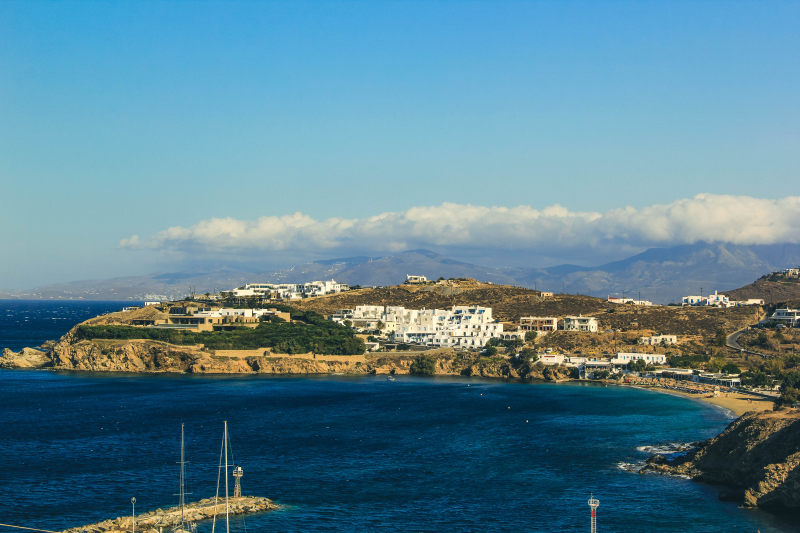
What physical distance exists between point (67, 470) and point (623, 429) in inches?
1675

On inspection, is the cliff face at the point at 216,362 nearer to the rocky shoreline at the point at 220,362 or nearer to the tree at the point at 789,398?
the rocky shoreline at the point at 220,362

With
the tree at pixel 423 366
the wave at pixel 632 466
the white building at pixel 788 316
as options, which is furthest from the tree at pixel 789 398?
the white building at pixel 788 316

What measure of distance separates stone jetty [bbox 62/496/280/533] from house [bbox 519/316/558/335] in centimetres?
8701

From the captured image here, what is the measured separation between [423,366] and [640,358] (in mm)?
29171

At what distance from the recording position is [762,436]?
156ft

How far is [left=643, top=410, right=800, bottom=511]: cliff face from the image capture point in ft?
142

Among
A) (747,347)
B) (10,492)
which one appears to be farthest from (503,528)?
(747,347)

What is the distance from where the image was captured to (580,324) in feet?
413

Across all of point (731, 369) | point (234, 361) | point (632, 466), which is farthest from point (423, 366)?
point (632, 466)

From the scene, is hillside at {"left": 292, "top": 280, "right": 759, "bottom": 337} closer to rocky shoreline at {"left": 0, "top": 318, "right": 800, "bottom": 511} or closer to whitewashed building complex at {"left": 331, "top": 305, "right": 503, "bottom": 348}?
whitewashed building complex at {"left": 331, "top": 305, "right": 503, "bottom": 348}

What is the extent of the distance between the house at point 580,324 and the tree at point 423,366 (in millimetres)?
26363

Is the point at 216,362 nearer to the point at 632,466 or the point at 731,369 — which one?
the point at 731,369

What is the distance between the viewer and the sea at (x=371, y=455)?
137 feet

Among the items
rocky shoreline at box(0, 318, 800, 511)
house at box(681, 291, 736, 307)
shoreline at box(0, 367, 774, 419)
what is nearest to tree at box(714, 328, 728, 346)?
shoreline at box(0, 367, 774, 419)
